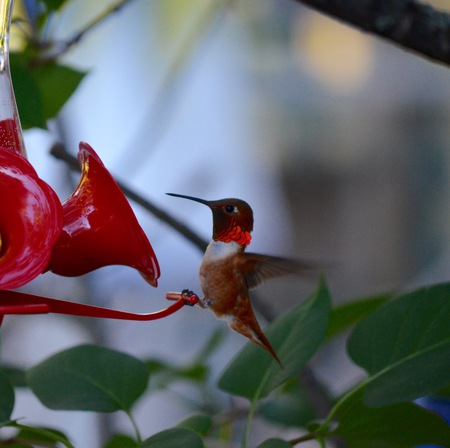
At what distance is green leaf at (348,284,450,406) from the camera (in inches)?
26.2

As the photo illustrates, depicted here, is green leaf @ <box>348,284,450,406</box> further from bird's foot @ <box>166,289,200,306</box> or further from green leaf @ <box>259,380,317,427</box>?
green leaf @ <box>259,380,317,427</box>

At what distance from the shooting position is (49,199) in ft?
2.03

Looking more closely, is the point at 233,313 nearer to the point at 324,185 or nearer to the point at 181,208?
the point at 181,208

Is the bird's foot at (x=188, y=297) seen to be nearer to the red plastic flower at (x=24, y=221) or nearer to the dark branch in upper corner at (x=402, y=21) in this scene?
the red plastic flower at (x=24, y=221)

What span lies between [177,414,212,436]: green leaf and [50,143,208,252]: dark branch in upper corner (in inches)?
9.8

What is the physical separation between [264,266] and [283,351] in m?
0.10

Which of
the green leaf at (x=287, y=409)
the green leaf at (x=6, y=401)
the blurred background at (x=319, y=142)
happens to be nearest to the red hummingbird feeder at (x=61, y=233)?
the green leaf at (x=6, y=401)

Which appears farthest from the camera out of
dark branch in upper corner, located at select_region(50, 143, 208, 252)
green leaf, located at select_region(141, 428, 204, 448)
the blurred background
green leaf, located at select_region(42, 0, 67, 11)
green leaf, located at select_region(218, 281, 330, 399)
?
the blurred background

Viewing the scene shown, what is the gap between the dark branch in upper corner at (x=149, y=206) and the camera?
2.99 feet

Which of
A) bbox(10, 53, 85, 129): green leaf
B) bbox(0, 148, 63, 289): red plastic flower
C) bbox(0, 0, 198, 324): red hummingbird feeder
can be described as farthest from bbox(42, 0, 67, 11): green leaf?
bbox(0, 148, 63, 289): red plastic flower

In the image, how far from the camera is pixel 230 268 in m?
0.60

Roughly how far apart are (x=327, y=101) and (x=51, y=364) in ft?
21.3

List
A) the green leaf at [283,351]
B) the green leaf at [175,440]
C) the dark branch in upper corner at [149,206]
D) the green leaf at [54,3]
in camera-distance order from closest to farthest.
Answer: the green leaf at [175,440] → the green leaf at [283,351] → the dark branch in upper corner at [149,206] → the green leaf at [54,3]

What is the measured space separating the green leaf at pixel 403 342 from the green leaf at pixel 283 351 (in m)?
0.04
